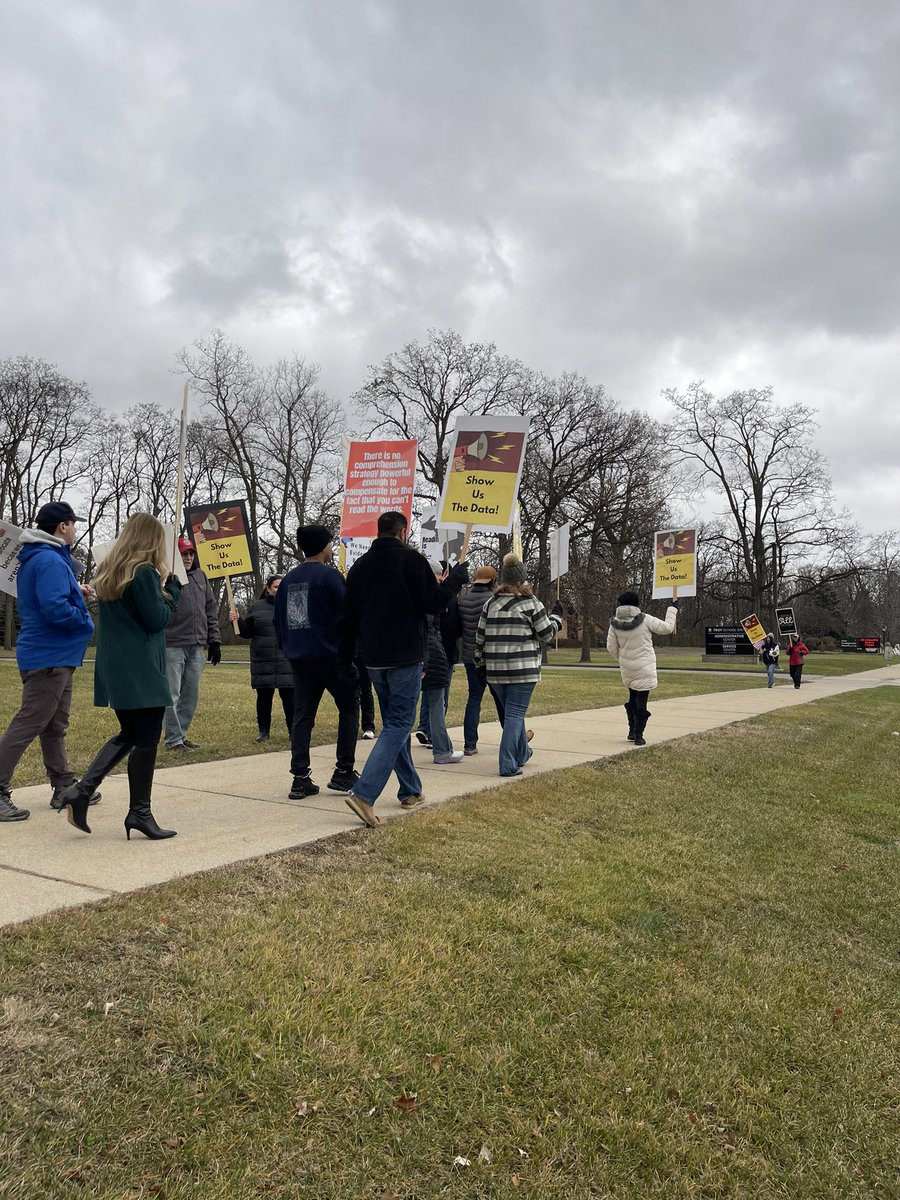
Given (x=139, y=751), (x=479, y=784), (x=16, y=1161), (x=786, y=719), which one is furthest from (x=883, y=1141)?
(x=786, y=719)

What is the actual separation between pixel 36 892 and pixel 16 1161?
1902 millimetres

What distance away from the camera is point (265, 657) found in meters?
9.09

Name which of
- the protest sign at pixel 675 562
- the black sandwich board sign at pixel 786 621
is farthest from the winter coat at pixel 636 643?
the black sandwich board sign at pixel 786 621

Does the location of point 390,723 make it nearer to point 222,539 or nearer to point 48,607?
point 48,607

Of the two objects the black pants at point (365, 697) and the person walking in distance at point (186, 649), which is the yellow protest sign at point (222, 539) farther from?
the black pants at point (365, 697)

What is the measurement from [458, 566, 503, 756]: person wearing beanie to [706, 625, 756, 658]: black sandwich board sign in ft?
115

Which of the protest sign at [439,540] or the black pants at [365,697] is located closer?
the black pants at [365,697]

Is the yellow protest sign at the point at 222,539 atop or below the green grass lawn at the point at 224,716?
atop

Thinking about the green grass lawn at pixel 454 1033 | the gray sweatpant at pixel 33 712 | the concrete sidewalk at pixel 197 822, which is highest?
the gray sweatpant at pixel 33 712

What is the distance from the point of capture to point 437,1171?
7.66 ft

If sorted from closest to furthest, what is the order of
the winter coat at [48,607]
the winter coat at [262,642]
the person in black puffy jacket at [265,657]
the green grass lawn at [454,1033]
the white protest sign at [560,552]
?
the green grass lawn at [454,1033] < the winter coat at [48,607] < the person in black puffy jacket at [265,657] < the winter coat at [262,642] < the white protest sign at [560,552]

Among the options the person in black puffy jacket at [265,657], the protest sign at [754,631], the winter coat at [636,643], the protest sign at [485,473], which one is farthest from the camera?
the protest sign at [754,631]

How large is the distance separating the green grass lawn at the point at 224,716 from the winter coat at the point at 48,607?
164 cm

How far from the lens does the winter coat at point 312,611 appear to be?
618 centimetres
